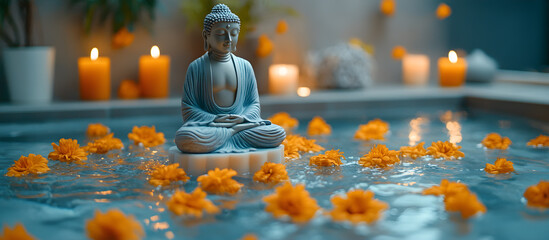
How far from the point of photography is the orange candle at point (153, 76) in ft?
18.5

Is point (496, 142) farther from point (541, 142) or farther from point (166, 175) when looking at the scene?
point (166, 175)

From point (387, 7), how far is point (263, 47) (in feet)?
6.81

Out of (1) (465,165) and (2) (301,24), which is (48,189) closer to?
(1) (465,165)

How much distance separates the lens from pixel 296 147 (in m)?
3.36

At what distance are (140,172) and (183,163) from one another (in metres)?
0.23

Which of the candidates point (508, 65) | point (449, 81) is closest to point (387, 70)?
point (449, 81)

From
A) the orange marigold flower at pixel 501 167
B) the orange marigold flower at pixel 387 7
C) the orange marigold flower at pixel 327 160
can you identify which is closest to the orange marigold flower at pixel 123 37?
the orange marigold flower at pixel 387 7

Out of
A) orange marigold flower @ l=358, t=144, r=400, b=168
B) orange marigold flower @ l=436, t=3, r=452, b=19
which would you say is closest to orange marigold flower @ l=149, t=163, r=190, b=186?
orange marigold flower @ l=358, t=144, r=400, b=168

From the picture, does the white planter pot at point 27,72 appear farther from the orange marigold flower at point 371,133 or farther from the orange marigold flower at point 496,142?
the orange marigold flower at point 496,142

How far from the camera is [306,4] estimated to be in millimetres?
6867

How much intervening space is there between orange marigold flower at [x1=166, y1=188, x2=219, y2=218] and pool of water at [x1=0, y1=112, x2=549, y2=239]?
39 mm

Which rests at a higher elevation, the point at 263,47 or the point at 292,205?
the point at 263,47

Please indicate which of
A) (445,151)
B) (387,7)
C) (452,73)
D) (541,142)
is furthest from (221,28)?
(387,7)

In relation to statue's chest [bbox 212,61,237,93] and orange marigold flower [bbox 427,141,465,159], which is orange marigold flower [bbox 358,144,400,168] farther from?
statue's chest [bbox 212,61,237,93]
